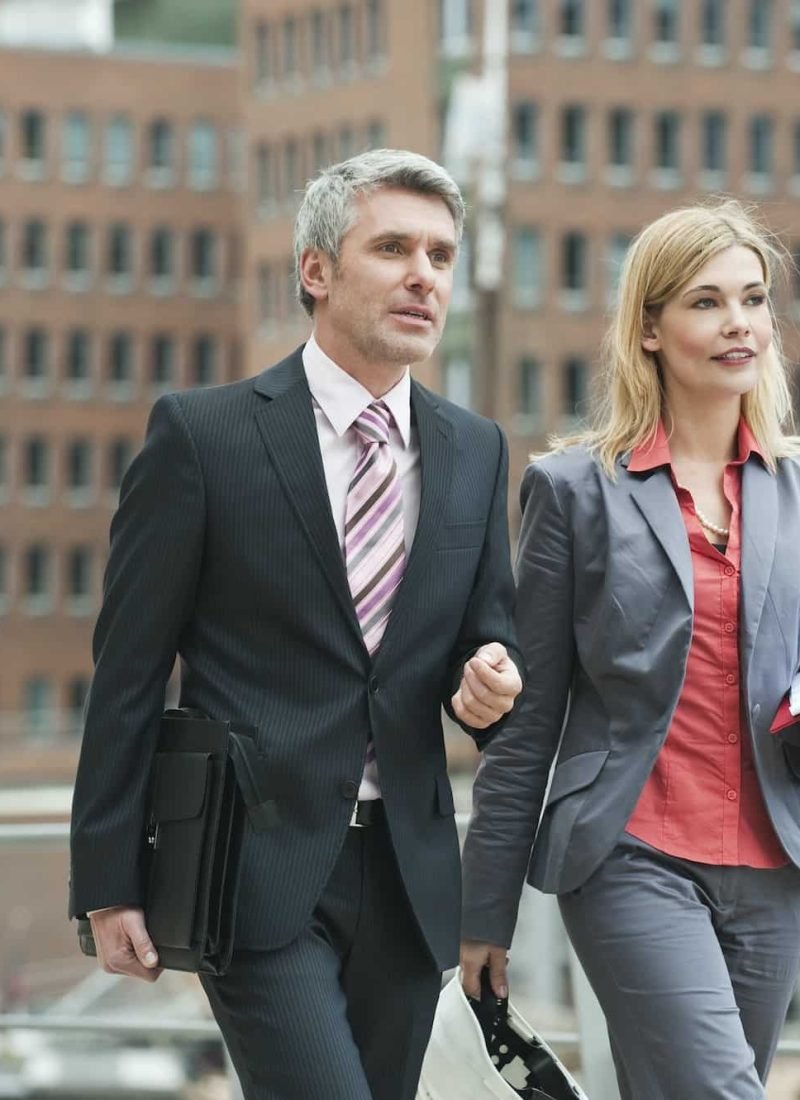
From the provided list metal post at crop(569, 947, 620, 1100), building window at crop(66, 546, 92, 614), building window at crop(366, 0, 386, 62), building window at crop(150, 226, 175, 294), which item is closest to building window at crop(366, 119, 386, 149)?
building window at crop(366, 0, 386, 62)

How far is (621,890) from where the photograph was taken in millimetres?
3859

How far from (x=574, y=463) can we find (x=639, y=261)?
1.22ft

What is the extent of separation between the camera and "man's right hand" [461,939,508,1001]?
4.11 metres

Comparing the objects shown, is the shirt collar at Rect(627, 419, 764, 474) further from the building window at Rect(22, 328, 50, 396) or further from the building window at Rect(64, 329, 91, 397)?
the building window at Rect(64, 329, 91, 397)

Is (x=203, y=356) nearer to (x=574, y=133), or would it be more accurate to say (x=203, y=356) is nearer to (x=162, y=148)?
(x=162, y=148)

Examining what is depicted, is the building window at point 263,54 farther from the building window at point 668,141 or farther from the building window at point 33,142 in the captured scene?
the building window at point 668,141

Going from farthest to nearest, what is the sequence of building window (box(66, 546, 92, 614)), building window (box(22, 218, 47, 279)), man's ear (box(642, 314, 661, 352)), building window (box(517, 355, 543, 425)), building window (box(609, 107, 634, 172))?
building window (box(22, 218, 47, 279)) < building window (box(66, 546, 92, 614)) < building window (box(609, 107, 634, 172)) < building window (box(517, 355, 543, 425)) < man's ear (box(642, 314, 661, 352))

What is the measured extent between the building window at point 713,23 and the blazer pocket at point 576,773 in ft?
230

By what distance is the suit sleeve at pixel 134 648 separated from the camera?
3.52 meters

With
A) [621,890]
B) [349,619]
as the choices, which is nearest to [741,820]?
Result: [621,890]

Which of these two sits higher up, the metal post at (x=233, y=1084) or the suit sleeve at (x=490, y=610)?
the suit sleeve at (x=490, y=610)

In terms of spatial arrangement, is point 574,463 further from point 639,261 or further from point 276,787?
point 276,787

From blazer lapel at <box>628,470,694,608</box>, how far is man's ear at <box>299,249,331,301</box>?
706mm

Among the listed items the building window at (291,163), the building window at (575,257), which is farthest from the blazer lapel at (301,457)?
the building window at (291,163)
